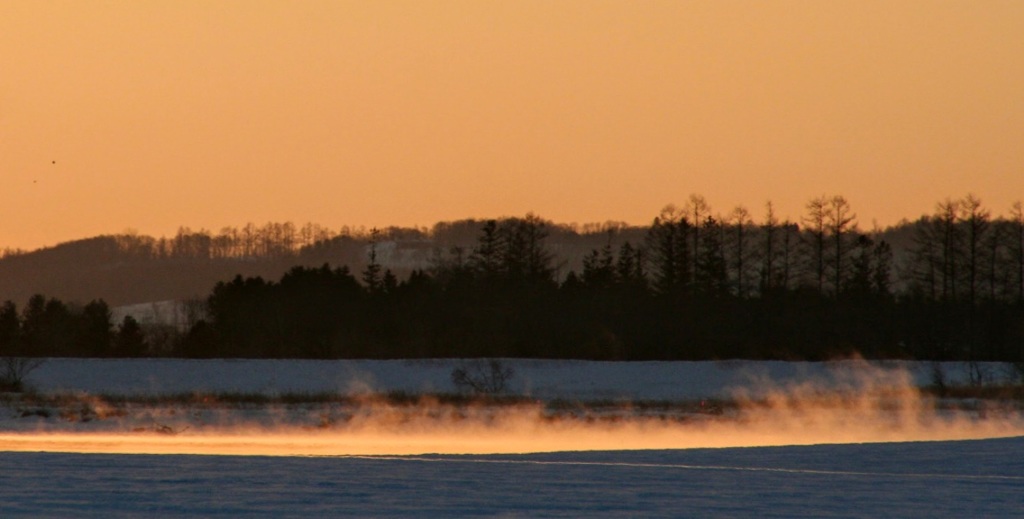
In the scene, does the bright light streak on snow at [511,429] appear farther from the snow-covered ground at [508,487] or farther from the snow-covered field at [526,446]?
the snow-covered ground at [508,487]

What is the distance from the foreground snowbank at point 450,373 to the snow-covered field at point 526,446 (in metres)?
0.10

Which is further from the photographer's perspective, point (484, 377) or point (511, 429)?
point (484, 377)

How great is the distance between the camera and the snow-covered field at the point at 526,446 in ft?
36.7

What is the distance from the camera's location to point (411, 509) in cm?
1073

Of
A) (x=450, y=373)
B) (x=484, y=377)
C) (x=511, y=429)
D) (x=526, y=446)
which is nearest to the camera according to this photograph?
(x=526, y=446)

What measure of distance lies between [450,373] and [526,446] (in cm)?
2512

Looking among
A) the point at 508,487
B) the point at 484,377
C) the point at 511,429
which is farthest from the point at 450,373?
the point at 508,487

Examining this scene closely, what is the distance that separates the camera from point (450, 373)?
47.6 m

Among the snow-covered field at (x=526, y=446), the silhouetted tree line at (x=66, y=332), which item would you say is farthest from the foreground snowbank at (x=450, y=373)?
the silhouetted tree line at (x=66, y=332)

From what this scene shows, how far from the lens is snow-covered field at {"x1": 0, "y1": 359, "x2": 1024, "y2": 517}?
11.2m

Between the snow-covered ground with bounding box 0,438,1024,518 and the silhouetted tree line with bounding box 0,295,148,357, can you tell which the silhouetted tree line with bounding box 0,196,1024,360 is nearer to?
the silhouetted tree line with bounding box 0,295,148,357

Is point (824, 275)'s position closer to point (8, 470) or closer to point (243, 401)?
point (243, 401)

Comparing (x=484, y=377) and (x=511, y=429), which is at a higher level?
(x=484, y=377)

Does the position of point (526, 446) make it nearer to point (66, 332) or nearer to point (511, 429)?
point (511, 429)
